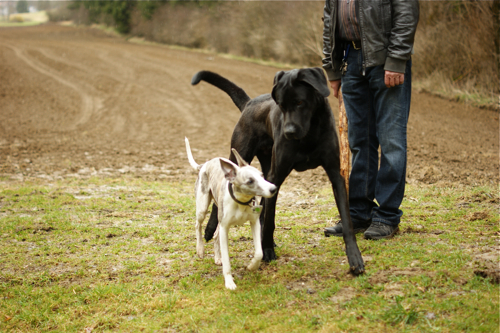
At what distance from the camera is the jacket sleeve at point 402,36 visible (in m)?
3.76

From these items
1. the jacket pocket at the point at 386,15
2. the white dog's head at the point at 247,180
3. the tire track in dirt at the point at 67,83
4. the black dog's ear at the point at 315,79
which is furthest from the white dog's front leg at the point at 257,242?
Result: the tire track in dirt at the point at 67,83

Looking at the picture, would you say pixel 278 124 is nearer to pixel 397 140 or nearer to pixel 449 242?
pixel 397 140

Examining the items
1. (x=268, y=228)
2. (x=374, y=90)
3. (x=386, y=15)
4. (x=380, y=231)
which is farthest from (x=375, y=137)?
(x=268, y=228)

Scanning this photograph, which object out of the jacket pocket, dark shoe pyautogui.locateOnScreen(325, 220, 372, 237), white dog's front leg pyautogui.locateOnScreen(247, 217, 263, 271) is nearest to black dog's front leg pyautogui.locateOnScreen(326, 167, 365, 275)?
white dog's front leg pyautogui.locateOnScreen(247, 217, 263, 271)

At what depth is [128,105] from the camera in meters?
16.0

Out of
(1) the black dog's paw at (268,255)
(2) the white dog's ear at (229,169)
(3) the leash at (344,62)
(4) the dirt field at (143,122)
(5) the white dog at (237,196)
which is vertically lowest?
(4) the dirt field at (143,122)

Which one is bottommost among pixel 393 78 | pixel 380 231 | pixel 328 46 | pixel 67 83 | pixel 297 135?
pixel 67 83

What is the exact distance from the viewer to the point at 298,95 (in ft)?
11.5

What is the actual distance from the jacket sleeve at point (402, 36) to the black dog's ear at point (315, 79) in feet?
2.27

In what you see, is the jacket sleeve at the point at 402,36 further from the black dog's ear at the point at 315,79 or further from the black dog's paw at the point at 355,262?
the black dog's paw at the point at 355,262

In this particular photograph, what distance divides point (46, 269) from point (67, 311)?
2.96ft

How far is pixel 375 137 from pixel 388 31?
38.8 inches

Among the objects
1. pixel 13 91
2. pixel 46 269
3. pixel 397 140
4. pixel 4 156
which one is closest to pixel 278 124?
pixel 397 140

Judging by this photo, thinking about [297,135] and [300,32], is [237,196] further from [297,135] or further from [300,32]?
[300,32]
